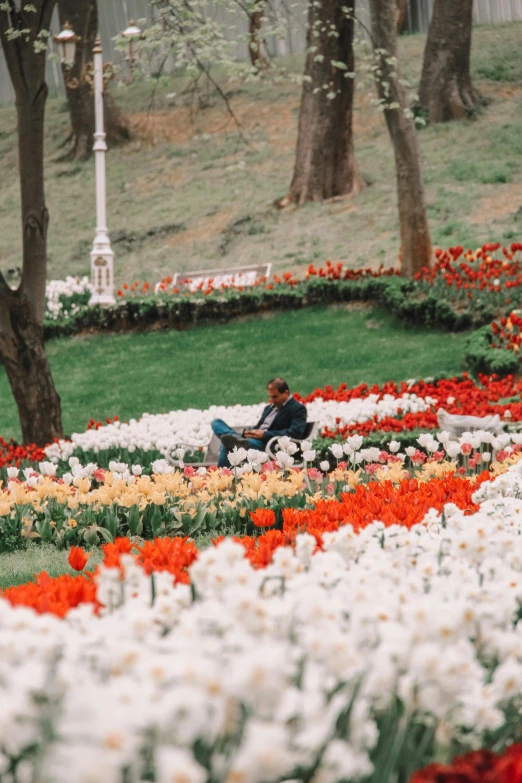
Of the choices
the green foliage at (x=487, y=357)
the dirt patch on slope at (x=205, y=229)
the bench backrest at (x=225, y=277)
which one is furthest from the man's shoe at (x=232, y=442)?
the dirt patch on slope at (x=205, y=229)

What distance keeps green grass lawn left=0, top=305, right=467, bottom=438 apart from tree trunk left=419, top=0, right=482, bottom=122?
1017 centimetres

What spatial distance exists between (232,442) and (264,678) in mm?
7314

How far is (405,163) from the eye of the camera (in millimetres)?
16703

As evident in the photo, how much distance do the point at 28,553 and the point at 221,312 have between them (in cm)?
1145

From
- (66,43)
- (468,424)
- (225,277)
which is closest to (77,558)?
(468,424)

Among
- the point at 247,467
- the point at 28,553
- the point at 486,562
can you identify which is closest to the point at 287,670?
the point at 486,562

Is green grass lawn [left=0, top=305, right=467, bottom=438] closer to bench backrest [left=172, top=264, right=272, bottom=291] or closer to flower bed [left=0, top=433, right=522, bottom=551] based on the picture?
bench backrest [left=172, top=264, right=272, bottom=291]

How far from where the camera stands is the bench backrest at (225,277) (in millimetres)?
19609

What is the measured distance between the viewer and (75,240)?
1081 inches

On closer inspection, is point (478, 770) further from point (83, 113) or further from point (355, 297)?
point (83, 113)

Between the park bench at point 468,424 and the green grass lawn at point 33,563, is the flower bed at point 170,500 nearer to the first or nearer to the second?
the green grass lawn at point 33,563

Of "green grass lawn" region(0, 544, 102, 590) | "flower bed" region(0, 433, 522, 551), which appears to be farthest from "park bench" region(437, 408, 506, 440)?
"green grass lawn" region(0, 544, 102, 590)

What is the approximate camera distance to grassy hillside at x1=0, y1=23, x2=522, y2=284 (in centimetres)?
2225

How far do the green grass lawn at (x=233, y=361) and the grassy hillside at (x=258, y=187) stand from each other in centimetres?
411
